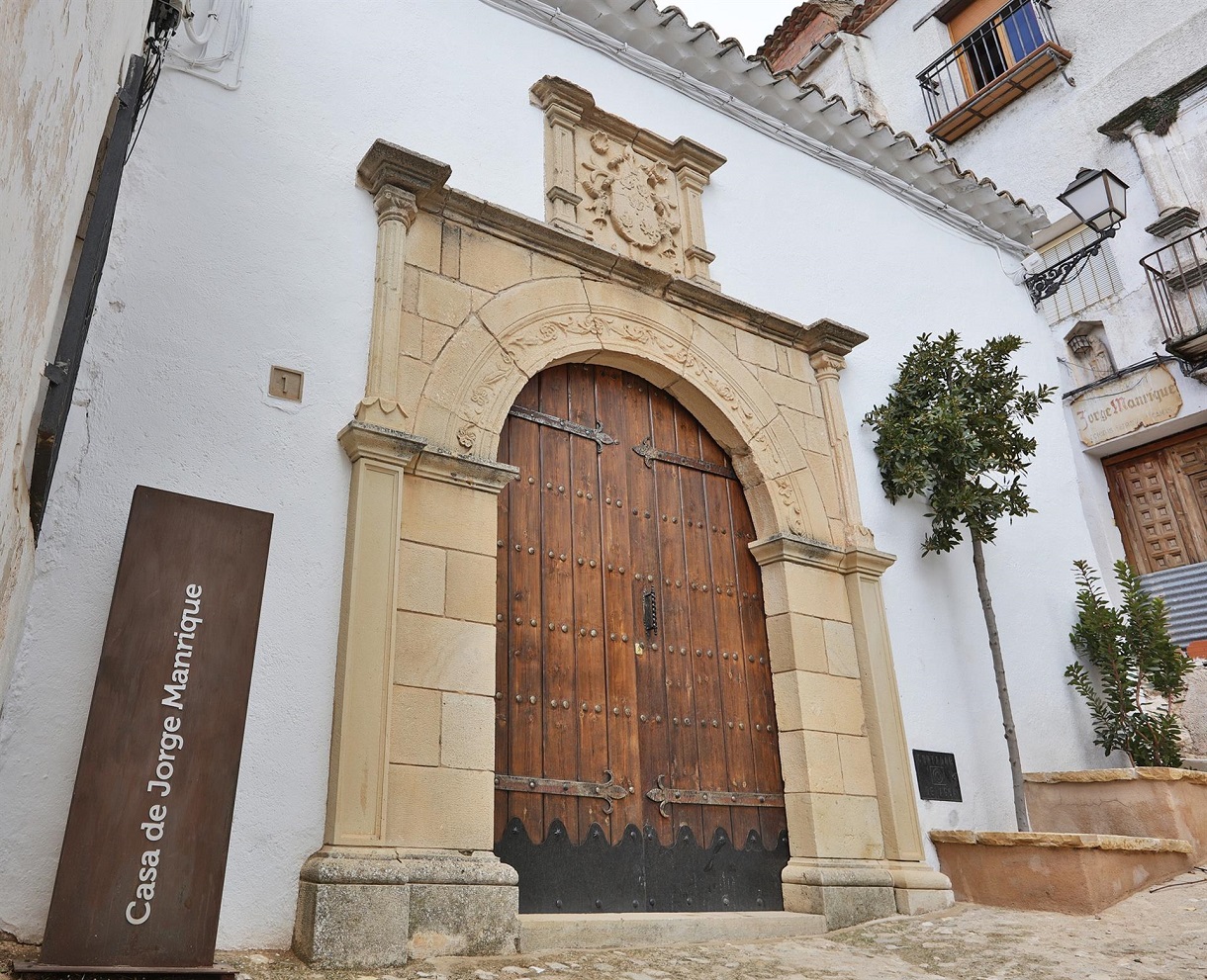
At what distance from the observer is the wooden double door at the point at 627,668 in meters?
A: 3.91

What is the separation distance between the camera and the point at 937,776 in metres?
4.92

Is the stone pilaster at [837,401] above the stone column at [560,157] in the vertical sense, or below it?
below

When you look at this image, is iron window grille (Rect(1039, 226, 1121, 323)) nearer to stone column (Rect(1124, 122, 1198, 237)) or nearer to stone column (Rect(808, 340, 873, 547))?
stone column (Rect(1124, 122, 1198, 237))

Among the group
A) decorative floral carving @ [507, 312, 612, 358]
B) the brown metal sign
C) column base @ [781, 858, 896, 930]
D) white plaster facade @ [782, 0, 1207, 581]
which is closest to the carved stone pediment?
decorative floral carving @ [507, 312, 612, 358]

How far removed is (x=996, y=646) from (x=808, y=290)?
93.2 inches

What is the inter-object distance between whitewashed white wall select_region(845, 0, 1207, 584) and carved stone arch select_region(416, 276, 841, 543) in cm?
419

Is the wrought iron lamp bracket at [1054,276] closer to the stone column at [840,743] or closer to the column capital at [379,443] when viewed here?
the stone column at [840,743]

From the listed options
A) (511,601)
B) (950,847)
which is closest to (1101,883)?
(950,847)

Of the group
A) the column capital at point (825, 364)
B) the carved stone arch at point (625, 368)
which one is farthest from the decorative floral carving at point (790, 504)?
the column capital at point (825, 364)

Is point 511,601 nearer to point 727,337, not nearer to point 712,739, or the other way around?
point 712,739

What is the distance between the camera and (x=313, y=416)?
12.1 ft

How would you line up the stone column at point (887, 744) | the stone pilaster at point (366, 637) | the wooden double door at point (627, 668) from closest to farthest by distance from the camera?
the stone pilaster at point (366, 637) → the wooden double door at point (627, 668) → the stone column at point (887, 744)

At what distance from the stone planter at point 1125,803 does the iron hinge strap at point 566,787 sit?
261 cm

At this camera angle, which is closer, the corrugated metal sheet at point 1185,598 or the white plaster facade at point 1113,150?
the corrugated metal sheet at point 1185,598
